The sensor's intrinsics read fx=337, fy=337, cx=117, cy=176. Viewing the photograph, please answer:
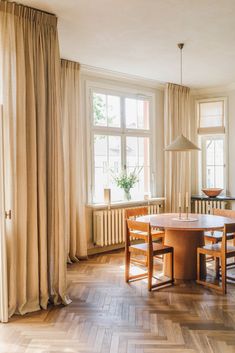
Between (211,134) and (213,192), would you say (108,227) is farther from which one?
(211,134)

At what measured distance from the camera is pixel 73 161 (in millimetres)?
4930

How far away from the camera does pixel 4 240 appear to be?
9.91ft

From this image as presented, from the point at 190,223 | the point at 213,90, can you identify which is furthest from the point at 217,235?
the point at 213,90

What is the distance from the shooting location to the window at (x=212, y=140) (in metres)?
6.58

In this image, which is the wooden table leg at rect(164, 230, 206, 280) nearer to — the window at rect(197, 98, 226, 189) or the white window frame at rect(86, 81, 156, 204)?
the white window frame at rect(86, 81, 156, 204)

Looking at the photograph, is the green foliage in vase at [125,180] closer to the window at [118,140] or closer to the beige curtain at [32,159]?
the window at [118,140]

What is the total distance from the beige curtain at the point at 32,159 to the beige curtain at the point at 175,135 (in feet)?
10.4

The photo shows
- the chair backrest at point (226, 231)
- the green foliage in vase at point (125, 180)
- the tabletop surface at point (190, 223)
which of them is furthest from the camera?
the green foliage in vase at point (125, 180)

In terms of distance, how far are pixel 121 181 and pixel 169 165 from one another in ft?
3.71

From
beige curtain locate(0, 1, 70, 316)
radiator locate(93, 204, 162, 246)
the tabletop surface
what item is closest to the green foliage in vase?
radiator locate(93, 204, 162, 246)

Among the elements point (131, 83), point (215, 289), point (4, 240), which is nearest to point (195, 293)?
point (215, 289)

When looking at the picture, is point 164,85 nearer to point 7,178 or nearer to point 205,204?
point 205,204

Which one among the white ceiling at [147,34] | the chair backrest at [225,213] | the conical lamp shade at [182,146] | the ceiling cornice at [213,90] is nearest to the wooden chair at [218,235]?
the chair backrest at [225,213]

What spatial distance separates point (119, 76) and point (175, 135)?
5.09 feet
